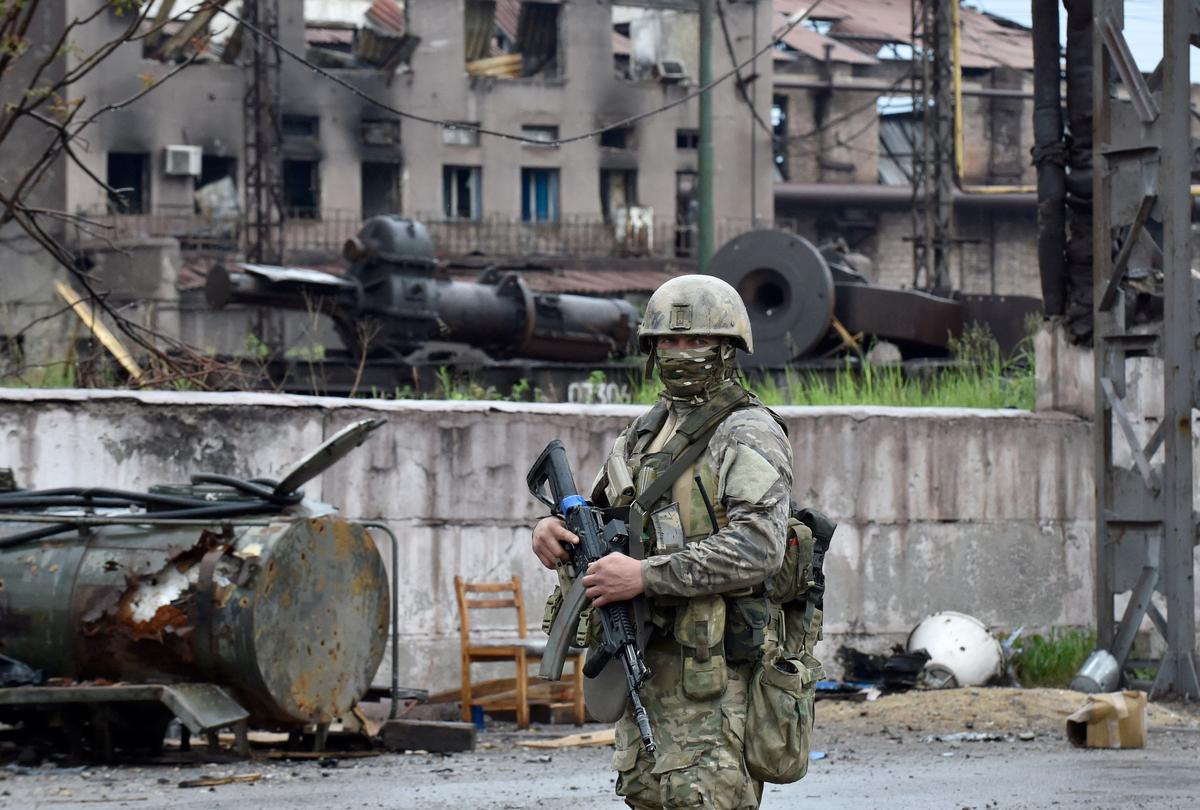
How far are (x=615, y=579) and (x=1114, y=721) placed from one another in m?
5.66

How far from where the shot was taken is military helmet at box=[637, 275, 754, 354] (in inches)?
193

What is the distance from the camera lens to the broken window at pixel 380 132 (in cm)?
4491

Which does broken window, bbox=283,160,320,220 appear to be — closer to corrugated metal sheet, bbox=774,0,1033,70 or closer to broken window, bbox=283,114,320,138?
broken window, bbox=283,114,320,138

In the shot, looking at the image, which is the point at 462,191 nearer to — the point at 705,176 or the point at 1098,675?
the point at 705,176

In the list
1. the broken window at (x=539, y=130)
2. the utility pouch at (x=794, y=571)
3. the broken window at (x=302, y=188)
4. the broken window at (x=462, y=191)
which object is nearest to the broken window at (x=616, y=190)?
the broken window at (x=539, y=130)

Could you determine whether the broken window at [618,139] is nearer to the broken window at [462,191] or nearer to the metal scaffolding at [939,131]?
the broken window at [462,191]

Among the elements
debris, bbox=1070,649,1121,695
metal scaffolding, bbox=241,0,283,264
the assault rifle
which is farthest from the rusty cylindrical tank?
metal scaffolding, bbox=241,0,283,264

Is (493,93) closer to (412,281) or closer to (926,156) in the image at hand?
(926,156)

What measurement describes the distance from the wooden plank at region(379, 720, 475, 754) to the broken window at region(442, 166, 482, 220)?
37.1 m

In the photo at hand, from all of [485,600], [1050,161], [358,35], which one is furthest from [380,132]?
[485,600]

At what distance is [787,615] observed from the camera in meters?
4.99

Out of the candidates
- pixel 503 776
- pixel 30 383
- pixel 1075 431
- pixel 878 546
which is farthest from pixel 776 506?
pixel 30 383

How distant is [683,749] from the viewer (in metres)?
4.68

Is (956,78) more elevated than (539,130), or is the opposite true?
(539,130)
